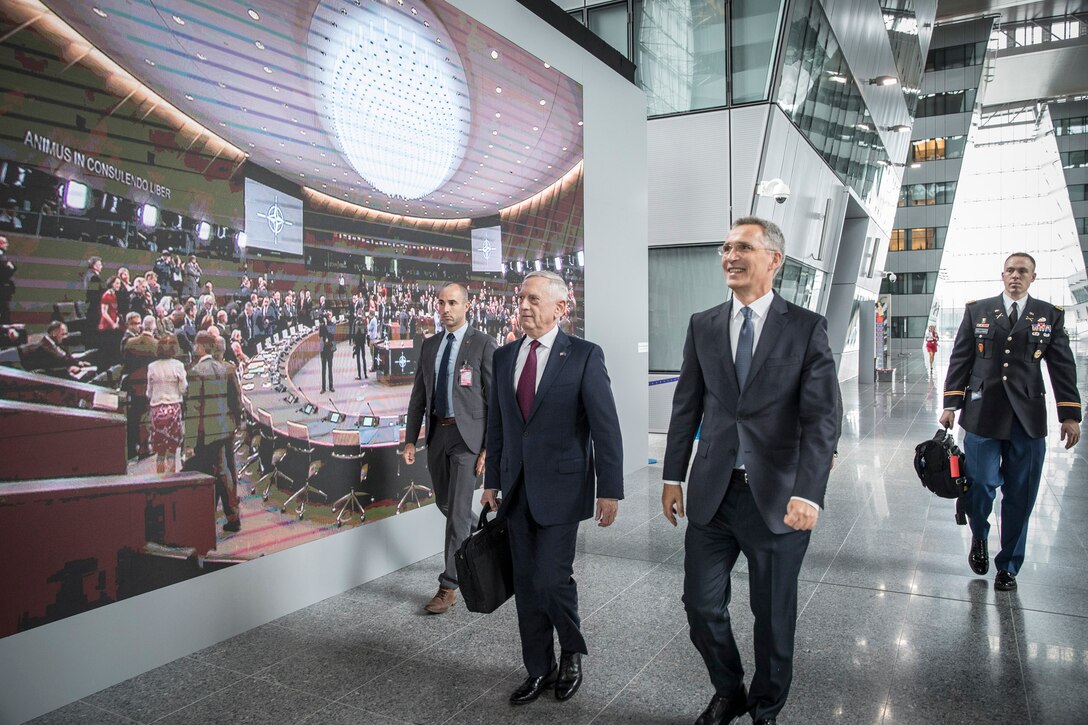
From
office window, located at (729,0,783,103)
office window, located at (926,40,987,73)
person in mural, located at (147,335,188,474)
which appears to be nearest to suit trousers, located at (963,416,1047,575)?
person in mural, located at (147,335,188,474)

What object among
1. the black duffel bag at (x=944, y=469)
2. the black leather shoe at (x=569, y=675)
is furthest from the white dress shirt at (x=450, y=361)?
the black duffel bag at (x=944, y=469)

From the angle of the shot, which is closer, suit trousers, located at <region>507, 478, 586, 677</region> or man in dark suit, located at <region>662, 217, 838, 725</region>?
man in dark suit, located at <region>662, 217, 838, 725</region>

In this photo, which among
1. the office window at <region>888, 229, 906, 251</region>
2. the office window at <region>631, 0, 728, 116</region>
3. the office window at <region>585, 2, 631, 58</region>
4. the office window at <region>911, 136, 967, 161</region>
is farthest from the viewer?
the office window at <region>888, 229, 906, 251</region>

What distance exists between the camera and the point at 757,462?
2.72 m

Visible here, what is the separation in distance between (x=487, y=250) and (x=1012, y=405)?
392cm

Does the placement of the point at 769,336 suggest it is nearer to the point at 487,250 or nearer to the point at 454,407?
the point at 454,407

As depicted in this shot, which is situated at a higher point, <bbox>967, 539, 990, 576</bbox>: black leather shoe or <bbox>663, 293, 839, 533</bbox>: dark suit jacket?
<bbox>663, 293, 839, 533</bbox>: dark suit jacket

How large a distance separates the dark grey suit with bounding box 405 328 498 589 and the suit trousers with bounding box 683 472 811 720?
1.98m

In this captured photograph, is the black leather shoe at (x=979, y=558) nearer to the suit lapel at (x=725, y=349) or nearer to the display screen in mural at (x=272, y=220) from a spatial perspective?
the suit lapel at (x=725, y=349)

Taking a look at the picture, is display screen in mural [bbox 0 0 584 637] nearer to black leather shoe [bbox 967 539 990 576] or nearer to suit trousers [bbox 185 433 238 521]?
suit trousers [bbox 185 433 238 521]

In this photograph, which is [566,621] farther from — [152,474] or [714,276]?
[714,276]

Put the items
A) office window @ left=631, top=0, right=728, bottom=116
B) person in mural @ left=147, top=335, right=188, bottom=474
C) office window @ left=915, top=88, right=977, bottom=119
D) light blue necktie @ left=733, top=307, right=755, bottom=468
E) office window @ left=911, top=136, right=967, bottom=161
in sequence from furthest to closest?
office window @ left=911, top=136, right=967, bottom=161 < office window @ left=915, top=88, right=977, bottom=119 < office window @ left=631, top=0, right=728, bottom=116 < person in mural @ left=147, top=335, right=188, bottom=474 < light blue necktie @ left=733, top=307, right=755, bottom=468

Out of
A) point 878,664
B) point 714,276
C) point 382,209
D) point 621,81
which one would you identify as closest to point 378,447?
point 382,209

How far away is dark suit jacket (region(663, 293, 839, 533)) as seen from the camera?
8.82 feet
